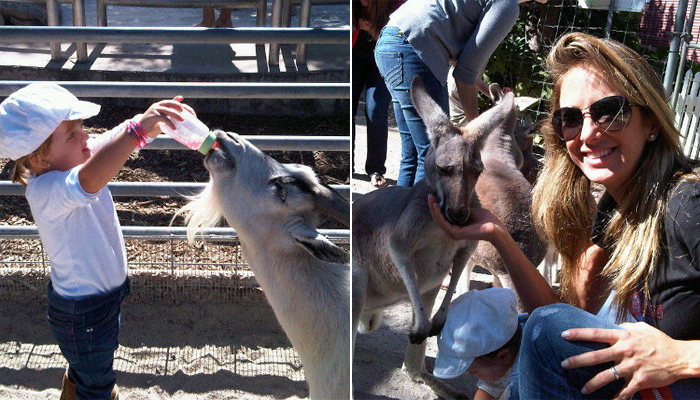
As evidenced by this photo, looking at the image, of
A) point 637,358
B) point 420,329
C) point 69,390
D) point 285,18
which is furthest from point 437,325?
point 285,18

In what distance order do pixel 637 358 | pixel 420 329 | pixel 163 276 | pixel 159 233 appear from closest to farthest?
pixel 637 358
pixel 420 329
pixel 159 233
pixel 163 276

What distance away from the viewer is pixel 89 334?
2465mm

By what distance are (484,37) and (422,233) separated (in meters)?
0.79

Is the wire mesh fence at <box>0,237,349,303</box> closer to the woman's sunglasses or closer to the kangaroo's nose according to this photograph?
the kangaroo's nose

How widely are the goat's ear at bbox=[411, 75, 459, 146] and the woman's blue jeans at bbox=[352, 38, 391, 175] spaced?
5.59ft

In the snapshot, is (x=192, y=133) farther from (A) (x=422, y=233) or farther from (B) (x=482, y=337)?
(B) (x=482, y=337)

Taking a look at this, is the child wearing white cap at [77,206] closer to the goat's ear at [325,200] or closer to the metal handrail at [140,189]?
the goat's ear at [325,200]

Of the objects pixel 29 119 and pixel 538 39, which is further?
pixel 538 39

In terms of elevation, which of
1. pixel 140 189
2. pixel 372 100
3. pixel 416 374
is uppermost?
pixel 372 100

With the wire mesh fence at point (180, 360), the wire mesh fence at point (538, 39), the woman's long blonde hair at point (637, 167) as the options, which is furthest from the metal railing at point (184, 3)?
the woman's long blonde hair at point (637, 167)

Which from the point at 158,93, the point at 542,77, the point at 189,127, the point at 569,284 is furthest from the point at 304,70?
the point at 569,284

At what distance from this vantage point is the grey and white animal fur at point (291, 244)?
7.34 ft

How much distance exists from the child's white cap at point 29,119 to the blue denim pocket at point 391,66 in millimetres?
1120

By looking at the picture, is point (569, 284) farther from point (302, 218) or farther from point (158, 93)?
point (158, 93)
